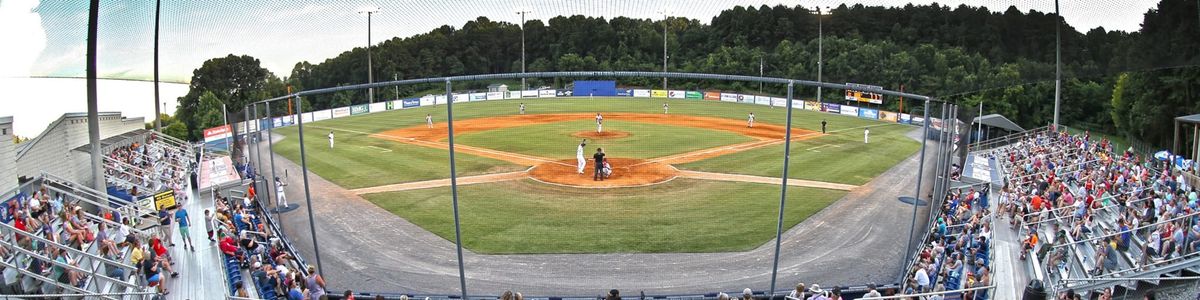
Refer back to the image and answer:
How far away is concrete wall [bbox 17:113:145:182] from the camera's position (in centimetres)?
1530

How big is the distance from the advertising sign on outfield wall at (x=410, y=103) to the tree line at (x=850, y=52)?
13.6 meters

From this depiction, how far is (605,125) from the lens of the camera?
3697 centimetres

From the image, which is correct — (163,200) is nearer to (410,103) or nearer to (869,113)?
(410,103)

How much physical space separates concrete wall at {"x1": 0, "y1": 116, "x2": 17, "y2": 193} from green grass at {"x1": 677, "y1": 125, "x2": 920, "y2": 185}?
18.0 meters

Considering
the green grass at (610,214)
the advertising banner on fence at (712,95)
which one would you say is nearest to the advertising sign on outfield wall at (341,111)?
the advertising banner on fence at (712,95)

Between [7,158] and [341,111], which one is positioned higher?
[7,158]

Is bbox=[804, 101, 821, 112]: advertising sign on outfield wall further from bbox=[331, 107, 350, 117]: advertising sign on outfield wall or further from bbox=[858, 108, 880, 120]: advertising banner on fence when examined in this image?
bbox=[331, 107, 350, 117]: advertising sign on outfield wall

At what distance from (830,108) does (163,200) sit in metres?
43.4

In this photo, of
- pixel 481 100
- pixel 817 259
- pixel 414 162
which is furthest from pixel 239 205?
pixel 481 100

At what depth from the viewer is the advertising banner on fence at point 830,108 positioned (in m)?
48.6

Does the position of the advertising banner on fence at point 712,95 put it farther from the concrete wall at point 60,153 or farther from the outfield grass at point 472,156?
the concrete wall at point 60,153

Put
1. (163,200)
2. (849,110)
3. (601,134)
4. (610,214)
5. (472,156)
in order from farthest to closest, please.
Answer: (849,110) → (601,134) → (472,156) → (610,214) → (163,200)

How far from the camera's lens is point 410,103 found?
52.2 m

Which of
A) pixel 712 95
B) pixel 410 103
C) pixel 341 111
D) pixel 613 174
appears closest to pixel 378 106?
pixel 410 103
